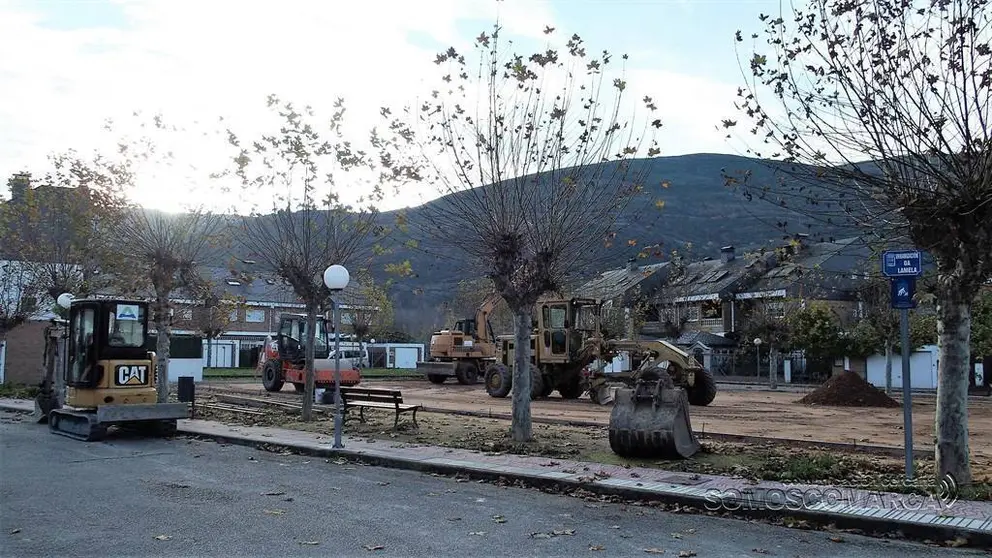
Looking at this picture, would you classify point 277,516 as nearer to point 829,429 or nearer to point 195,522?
point 195,522

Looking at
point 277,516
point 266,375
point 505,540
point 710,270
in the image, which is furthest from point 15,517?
point 710,270

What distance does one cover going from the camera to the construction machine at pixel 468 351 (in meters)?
36.2

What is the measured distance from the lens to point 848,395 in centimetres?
2575

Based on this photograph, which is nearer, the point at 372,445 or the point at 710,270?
the point at 372,445

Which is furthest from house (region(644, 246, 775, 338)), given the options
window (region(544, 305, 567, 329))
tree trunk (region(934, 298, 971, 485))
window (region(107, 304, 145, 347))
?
tree trunk (region(934, 298, 971, 485))

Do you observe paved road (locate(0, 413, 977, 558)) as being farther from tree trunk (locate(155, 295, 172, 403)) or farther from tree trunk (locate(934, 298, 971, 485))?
tree trunk (locate(155, 295, 172, 403))

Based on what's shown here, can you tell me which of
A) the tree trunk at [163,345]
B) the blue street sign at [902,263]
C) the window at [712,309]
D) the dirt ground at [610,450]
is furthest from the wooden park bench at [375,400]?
the window at [712,309]

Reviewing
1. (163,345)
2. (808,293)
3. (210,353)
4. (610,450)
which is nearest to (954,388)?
(610,450)

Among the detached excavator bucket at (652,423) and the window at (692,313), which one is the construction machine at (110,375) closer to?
the detached excavator bucket at (652,423)

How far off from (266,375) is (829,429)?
20049mm

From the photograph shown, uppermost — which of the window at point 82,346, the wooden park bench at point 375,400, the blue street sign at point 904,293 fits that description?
the blue street sign at point 904,293

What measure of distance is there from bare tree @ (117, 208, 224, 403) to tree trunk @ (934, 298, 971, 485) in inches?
617

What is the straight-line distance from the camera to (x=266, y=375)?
29.9m

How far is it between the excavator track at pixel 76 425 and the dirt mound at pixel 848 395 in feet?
67.5
